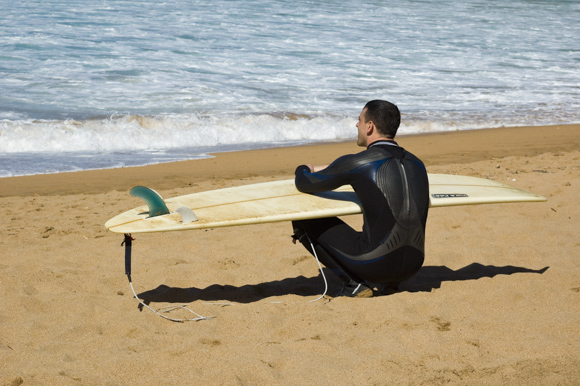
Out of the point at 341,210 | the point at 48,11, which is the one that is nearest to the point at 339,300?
the point at 341,210

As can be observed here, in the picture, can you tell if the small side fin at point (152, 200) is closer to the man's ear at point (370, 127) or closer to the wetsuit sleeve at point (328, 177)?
the wetsuit sleeve at point (328, 177)

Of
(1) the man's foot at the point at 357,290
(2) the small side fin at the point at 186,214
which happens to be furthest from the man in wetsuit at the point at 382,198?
(2) the small side fin at the point at 186,214

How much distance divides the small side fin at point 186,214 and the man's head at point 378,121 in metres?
1.08

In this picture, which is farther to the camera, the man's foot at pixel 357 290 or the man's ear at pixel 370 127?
the man's foot at pixel 357 290

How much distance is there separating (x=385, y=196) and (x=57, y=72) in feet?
36.8

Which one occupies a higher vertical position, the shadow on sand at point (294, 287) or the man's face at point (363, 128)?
the man's face at point (363, 128)

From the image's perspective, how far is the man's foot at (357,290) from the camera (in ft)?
11.9

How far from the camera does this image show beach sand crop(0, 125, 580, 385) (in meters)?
2.64

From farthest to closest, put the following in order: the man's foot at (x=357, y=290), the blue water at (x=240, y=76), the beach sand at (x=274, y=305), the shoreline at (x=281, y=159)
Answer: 1. the blue water at (x=240, y=76)
2. the shoreline at (x=281, y=159)
3. the man's foot at (x=357, y=290)
4. the beach sand at (x=274, y=305)

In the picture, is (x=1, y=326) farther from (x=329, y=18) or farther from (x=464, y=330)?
(x=329, y=18)

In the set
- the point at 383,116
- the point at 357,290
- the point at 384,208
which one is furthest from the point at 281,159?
the point at 384,208

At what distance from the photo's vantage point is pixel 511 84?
14398 mm

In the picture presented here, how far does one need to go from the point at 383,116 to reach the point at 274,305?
50.0 inches

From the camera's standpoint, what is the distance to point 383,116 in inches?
131
